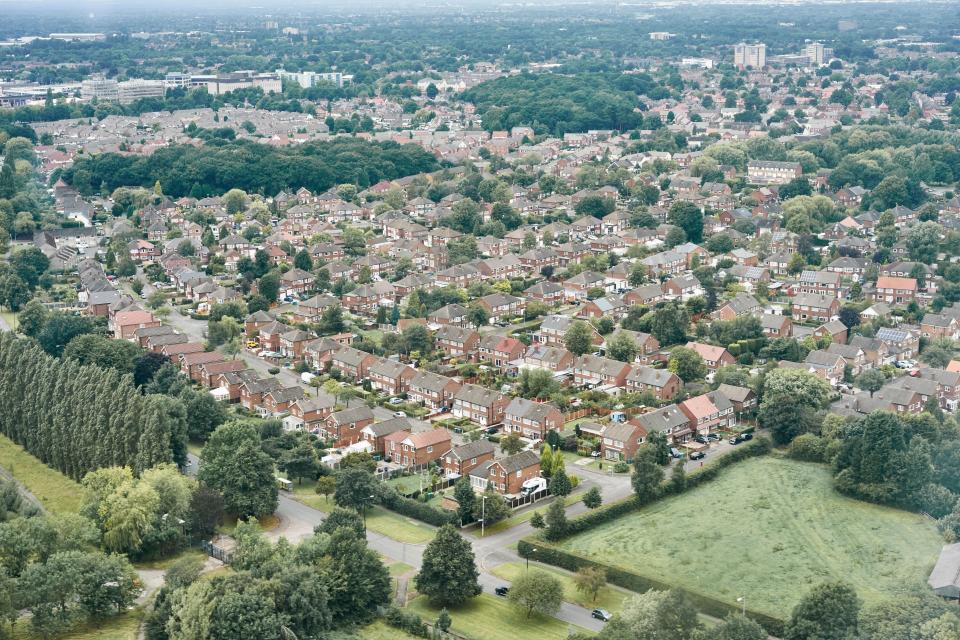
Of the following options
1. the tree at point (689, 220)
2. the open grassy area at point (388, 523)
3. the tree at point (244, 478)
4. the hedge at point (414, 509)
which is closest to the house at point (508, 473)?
the hedge at point (414, 509)

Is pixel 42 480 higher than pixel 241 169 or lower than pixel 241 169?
lower

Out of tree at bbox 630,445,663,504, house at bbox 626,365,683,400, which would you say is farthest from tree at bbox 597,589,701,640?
house at bbox 626,365,683,400

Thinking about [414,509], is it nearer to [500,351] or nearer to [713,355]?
[500,351]

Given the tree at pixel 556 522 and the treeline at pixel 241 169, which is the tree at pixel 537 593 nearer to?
the tree at pixel 556 522

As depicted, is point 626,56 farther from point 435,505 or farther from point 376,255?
point 435,505

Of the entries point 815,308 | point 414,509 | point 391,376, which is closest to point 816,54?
point 815,308
